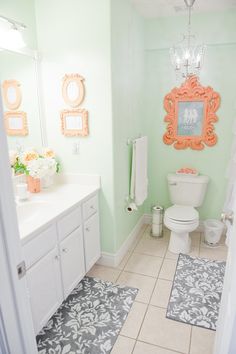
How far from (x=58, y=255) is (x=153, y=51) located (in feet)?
8.00

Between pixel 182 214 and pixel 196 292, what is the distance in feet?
2.63

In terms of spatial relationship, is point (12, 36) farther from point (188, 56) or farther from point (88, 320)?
point (88, 320)

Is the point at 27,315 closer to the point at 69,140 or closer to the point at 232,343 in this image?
the point at 232,343

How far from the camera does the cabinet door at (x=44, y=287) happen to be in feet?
5.00

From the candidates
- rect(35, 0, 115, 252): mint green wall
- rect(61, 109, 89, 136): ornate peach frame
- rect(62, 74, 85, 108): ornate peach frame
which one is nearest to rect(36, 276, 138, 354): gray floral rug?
rect(35, 0, 115, 252): mint green wall

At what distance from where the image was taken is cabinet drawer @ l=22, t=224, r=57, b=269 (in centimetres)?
146

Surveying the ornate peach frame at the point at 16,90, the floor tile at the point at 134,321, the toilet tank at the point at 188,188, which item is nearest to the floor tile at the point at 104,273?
the floor tile at the point at 134,321

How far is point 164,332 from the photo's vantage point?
1763 millimetres

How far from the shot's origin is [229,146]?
111 inches

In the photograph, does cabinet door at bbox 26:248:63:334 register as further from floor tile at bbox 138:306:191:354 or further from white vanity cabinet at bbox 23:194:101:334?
floor tile at bbox 138:306:191:354

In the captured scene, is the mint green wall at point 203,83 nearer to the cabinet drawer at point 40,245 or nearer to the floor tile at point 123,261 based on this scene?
the floor tile at point 123,261

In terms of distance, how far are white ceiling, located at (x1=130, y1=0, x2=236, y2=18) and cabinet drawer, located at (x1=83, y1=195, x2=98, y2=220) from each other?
1.88m

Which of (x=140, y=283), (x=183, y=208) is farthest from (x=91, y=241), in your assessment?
(x=183, y=208)

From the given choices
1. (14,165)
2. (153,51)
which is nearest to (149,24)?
(153,51)
